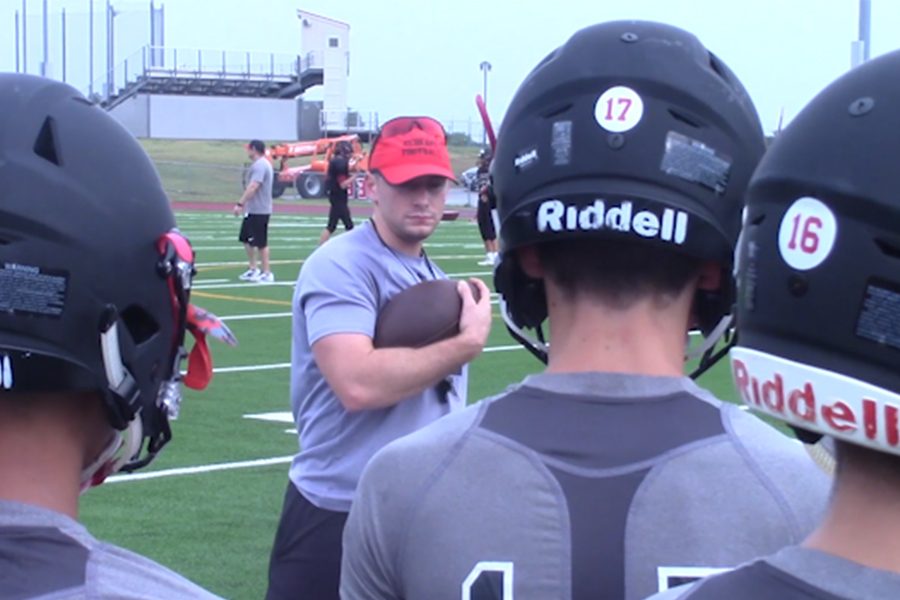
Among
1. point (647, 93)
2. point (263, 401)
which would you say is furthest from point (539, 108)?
point (263, 401)

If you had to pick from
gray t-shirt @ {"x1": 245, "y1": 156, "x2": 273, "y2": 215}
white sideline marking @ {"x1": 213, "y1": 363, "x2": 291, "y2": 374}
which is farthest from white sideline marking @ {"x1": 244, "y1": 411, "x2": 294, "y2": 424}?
gray t-shirt @ {"x1": 245, "y1": 156, "x2": 273, "y2": 215}

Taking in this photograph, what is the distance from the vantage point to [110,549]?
2.10 meters

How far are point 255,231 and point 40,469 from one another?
61.2 feet

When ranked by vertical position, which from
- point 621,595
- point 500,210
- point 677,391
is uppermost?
point 500,210

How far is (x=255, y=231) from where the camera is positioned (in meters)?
20.7

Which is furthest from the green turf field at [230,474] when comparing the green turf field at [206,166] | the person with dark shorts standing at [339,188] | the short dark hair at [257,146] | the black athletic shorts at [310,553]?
the green turf field at [206,166]

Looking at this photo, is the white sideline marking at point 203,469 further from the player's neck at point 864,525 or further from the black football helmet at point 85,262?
the player's neck at point 864,525

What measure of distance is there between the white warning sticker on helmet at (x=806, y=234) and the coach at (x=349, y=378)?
2.69 meters

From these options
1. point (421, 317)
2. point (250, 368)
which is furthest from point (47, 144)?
point (250, 368)

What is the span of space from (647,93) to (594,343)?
45 centimetres

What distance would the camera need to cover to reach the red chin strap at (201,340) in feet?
8.94

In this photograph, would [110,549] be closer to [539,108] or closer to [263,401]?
[539,108]

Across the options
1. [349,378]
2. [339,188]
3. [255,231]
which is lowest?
[255,231]

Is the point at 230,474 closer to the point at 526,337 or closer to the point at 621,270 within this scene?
the point at 526,337
